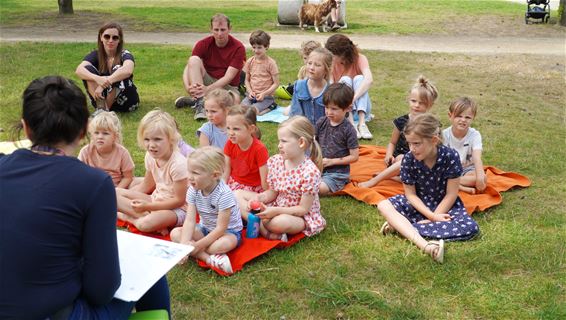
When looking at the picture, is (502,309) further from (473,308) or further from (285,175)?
(285,175)

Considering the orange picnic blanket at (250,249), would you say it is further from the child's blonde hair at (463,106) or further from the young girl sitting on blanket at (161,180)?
the child's blonde hair at (463,106)

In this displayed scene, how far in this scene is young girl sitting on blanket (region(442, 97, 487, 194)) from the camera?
16.6ft

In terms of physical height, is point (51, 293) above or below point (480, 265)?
above

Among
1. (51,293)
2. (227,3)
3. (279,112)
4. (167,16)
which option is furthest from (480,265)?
(227,3)

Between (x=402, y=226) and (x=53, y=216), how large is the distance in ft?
8.83

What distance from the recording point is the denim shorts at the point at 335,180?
16.8 feet

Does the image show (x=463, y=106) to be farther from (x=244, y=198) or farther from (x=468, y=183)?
(x=244, y=198)

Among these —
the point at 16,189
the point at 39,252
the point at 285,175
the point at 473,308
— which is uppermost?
the point at 16,189

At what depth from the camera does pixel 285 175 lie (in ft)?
14.2

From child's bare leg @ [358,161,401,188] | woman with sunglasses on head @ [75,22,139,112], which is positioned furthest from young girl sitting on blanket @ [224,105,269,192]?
woman with sunglasses on head @ [75,22,139,112]

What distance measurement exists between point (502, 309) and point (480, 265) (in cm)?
52

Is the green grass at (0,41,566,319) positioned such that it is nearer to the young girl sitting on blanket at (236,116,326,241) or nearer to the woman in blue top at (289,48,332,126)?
the young girl sitting on blanket at (236,116,326,241)

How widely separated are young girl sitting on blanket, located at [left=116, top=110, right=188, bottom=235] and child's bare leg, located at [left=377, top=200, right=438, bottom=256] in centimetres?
148

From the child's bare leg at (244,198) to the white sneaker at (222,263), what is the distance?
0.66 metres
